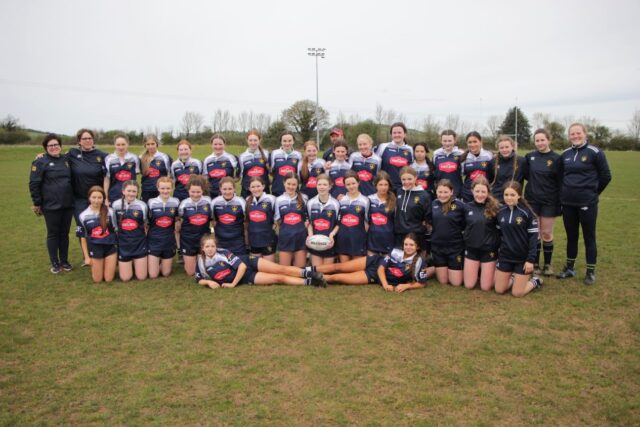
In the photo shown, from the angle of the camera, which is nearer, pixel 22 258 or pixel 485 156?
pixel 485 156

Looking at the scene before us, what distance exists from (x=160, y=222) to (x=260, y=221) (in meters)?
1.37

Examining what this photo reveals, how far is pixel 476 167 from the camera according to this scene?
20.2 feet

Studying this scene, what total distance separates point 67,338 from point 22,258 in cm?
383

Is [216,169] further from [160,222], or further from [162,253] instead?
[162,253]

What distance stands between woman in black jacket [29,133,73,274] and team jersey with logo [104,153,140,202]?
0.51 metres

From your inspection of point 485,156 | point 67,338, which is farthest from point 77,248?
point 485,156

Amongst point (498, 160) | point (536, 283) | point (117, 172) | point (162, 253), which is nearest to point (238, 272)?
point (162, 253)

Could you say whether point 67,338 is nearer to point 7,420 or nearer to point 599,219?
point 7,420

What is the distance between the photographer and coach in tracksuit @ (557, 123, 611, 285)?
18.0ft

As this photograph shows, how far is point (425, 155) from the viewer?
6441 millimetres

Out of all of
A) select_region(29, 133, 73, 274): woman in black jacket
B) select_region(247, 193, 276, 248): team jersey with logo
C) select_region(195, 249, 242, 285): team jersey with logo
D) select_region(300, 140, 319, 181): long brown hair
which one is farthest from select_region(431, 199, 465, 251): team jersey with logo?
select_region(29, 133, 73, 274): woman in black jacket

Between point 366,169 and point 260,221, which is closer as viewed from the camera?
point 260,221

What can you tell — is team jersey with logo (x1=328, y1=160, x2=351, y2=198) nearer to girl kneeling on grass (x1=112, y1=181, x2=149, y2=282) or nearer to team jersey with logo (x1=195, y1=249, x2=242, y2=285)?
team jersey with logo (x1=195, y1=249, x2=242, y2=285)

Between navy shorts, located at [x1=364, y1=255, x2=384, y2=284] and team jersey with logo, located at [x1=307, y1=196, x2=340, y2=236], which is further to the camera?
team jersey with logo, located at [x1=307, y1=196, x2=340, y2=236]
